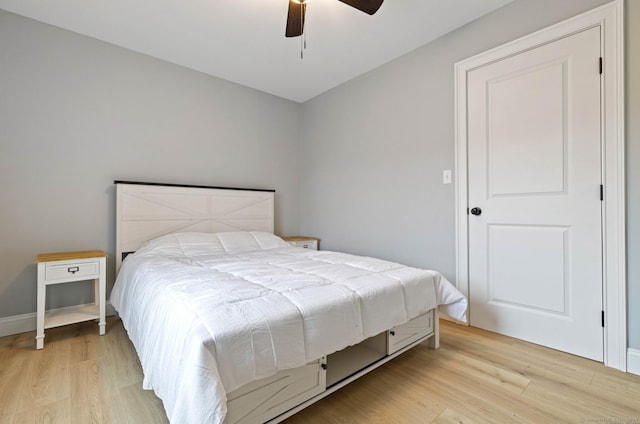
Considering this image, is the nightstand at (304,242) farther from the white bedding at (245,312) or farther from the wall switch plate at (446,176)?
the wall switch plate at (446,176)

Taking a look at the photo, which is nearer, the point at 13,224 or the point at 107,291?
the point at 13,224

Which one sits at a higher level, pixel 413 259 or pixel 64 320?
pixel 413 259

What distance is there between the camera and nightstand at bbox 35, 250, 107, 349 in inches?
80.4

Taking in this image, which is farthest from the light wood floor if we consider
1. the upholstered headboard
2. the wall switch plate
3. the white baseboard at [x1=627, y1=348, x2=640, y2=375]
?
the wall switch plate

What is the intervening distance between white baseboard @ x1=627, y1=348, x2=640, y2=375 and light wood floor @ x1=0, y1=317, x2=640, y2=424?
0.20 feet

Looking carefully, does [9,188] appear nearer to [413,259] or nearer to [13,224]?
[13,224]

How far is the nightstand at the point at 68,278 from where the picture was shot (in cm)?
204

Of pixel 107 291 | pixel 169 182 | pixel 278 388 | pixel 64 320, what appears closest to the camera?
pixel 278 388

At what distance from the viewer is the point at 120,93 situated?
2752 millimetres

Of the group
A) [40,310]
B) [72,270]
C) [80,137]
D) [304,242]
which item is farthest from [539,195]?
[80,137]

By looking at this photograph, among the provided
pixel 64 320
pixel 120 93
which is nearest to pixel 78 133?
pixel 120 93

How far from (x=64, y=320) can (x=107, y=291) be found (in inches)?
19.0

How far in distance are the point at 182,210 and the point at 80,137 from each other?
3.43ft

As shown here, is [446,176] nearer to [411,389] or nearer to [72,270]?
[411,389]
